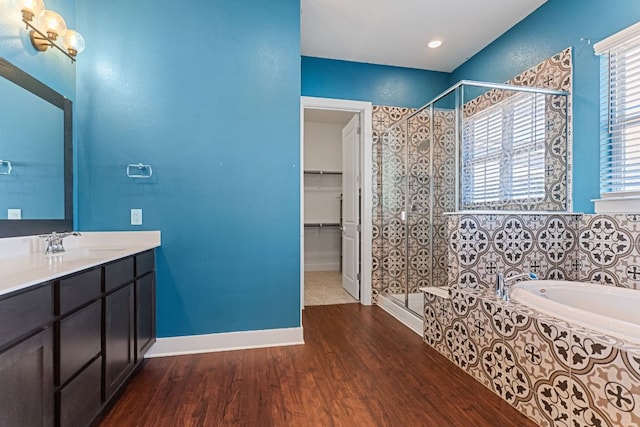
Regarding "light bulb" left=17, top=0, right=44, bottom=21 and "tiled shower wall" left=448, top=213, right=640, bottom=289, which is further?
"tiled shower wall" left=448, top=213, right=640, bottom=289

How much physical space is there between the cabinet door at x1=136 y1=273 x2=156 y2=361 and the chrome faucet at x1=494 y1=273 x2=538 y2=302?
2.41 meters

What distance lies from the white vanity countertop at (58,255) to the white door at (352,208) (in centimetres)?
219

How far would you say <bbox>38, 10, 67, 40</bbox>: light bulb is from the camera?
6.05ft

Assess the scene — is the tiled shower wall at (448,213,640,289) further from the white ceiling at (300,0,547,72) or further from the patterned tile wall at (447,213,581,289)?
the white ceiling at (300,0,547,72)

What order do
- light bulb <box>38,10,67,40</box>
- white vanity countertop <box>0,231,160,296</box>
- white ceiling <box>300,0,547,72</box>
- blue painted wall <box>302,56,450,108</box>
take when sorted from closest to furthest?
1. white vanity countertop <box>0,231,160,296</box>
2. light bulb <box>38,10,67,40</box>
3. white ceiling <box>300,0,547,72</box>
4. blue painted wall <box>302,56,450,108</box>

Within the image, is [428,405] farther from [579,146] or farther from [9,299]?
[579,146]

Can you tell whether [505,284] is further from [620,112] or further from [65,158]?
[65,158]

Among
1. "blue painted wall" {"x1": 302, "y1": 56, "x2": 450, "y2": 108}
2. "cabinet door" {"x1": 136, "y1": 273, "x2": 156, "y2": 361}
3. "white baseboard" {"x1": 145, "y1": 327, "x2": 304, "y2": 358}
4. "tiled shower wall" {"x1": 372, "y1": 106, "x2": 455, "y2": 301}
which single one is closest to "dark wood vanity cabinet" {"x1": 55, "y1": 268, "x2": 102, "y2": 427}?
"cabinet door" {"x1": 136, "y1": 273, "x2": 156, "y2": 361}

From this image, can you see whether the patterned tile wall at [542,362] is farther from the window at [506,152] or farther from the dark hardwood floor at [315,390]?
the window at [506,152]

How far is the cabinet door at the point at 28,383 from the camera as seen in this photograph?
0.94 meters

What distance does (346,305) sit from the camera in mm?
3498

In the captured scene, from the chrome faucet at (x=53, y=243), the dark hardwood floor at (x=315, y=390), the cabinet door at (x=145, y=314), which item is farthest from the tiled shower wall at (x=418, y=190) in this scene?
the chrome faucet at (x=53, y=243)

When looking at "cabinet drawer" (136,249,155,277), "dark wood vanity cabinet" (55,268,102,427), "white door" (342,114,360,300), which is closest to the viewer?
Answer: "dark wood vanity cabinet" (55,268,102,427)

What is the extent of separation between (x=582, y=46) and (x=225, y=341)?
12.0 feet
